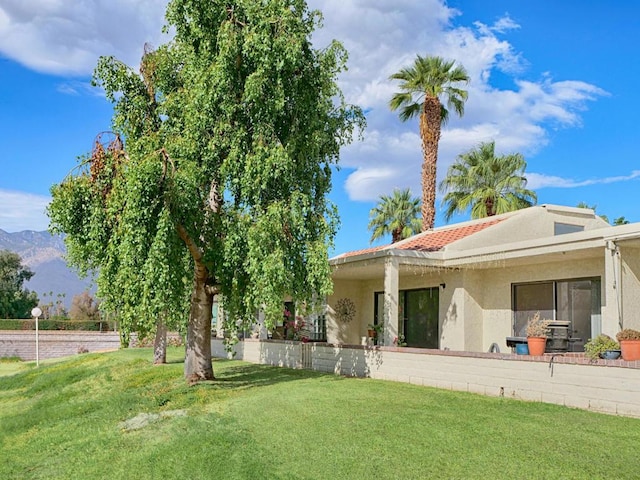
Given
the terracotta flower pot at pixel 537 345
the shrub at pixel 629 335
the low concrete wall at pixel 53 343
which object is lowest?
the low concrete wall at pixel 53 343

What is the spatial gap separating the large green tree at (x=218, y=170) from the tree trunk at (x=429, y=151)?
12.5 m

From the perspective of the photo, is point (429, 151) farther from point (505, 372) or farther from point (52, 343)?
point (52, 343)

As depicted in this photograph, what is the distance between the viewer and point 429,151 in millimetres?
27562

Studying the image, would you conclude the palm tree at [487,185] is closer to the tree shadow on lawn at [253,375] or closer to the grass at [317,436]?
the tree shadow on lawn at [253,375]

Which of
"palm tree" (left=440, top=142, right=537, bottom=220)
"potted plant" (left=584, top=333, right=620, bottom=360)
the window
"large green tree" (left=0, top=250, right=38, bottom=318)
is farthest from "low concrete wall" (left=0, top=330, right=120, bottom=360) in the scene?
"potted plant" (left=584, top=333, right=620, bottom=360)

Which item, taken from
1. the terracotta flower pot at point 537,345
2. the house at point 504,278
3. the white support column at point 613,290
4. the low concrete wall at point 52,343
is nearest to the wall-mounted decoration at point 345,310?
the house at point 504,278

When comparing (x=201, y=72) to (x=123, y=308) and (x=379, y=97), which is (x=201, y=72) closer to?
(x=123, y=308)

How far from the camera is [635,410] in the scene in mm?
9195

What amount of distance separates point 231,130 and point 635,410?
362 inches

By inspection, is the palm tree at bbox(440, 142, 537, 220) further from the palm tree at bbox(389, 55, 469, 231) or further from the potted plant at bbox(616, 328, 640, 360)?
the potted plant at bbox(616, 328, 640, 360)

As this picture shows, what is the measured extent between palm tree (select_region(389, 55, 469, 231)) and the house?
793 centimetres

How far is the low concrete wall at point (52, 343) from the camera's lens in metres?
41.6

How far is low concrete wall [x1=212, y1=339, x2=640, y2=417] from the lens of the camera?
375 inches

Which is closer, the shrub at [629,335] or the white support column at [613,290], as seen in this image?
the shrub at [629,335]
